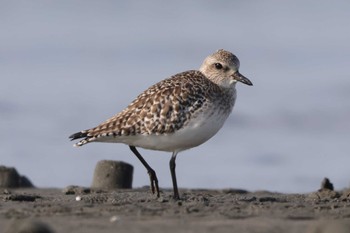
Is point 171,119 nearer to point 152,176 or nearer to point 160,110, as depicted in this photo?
point 160,110

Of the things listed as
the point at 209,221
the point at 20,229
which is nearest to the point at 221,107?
the point at 209,221

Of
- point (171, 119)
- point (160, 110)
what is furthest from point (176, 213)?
point (160, 110)

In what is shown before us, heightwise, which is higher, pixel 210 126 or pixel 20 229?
pixel 210 126

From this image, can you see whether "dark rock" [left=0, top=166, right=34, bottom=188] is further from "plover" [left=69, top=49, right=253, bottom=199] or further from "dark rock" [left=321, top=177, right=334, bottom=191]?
"dark rock" [left=321, top=177, right=334, bottom=191]

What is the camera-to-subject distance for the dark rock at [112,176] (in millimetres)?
18719

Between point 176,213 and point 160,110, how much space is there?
2.60 m

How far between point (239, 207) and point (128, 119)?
2211 millimetres

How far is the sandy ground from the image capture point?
1170 centimetres

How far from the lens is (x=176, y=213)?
42.8 feet

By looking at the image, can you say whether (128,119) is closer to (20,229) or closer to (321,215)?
(321,215)

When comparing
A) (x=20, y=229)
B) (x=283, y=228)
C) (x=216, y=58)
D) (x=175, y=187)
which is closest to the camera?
(x=20, y=229)

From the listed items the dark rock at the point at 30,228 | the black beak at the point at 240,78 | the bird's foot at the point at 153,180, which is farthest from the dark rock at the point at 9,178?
the dark rock at the point at 30,228

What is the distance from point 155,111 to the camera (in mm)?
15391

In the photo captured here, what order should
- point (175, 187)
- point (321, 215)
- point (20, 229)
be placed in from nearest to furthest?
1. point (20, 229)
2. point (321, 215)
3. point (175, 187)
